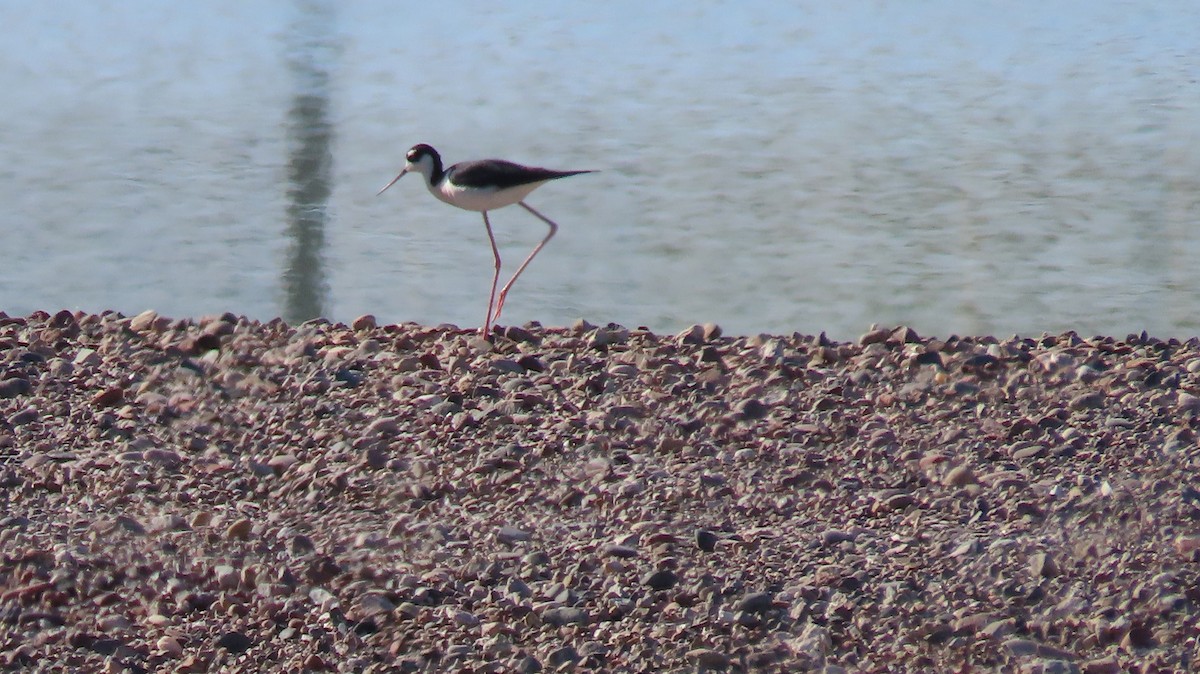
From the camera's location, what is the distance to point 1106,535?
133 inches

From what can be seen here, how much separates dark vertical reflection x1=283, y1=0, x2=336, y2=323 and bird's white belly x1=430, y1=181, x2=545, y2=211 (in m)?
0.61

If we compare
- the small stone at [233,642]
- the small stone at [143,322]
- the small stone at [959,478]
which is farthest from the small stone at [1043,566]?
the small stone at [143,322]

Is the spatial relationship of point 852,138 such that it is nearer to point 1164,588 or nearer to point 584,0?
point 584,0

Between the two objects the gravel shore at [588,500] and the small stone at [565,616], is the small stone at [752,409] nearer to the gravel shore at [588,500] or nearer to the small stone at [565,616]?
the gravel shore at [588,500]

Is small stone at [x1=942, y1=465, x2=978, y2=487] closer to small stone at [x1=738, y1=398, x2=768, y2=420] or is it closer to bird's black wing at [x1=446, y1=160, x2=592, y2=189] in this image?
small stone at [x1=738, y1=398, x2=768, y2=420]

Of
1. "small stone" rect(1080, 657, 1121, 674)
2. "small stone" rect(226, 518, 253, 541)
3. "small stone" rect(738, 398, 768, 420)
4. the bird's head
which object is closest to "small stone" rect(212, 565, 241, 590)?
"small stone" rect(226, 518, 253, 541)

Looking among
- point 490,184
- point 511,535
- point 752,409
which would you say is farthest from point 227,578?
point 490,184

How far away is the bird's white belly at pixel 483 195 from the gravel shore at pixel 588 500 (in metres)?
0.39

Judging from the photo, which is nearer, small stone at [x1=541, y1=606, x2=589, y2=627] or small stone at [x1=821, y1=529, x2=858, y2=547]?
small stone at [x1=541, y1=606, x2=589, y2=627]

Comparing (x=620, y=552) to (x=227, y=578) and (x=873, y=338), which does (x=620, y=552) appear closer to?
(x=227, y=578)

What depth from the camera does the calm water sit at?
205 inches

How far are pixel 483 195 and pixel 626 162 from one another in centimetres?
186

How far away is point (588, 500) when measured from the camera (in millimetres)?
3551

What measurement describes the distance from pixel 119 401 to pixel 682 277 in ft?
6.51
